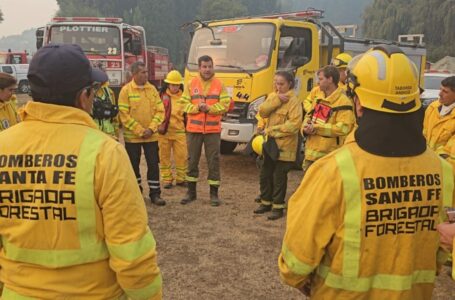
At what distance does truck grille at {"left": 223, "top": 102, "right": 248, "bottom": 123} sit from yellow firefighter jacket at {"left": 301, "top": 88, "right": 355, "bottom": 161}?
2326 mm

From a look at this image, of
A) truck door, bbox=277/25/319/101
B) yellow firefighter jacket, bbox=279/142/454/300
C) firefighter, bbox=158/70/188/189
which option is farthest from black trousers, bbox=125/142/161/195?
yellow firefighter jacket, bbox=279/142/454/300

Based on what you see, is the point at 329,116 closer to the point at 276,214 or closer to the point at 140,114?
the point at 276,214

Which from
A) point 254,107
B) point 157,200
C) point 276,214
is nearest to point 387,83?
point 276,214

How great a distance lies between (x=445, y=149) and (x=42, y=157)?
360 centimetres

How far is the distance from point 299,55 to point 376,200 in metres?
6.21

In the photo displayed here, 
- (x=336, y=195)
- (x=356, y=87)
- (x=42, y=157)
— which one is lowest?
(x=336, y=195)

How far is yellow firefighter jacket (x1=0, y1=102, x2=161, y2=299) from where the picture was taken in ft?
5.29

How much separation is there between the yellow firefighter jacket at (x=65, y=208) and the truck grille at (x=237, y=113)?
558 cm

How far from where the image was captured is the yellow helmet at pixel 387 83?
63.9 inches

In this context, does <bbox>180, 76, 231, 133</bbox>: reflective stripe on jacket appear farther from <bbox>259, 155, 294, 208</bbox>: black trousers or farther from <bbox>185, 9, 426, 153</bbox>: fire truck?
<bbox>185, 9, 426, 153</bbox>: fire truck

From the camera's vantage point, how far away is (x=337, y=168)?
1.64 meters

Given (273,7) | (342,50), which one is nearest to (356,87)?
(342,50)

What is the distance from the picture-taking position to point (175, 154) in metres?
6.83

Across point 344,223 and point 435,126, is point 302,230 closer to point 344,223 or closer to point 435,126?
point 344,223
